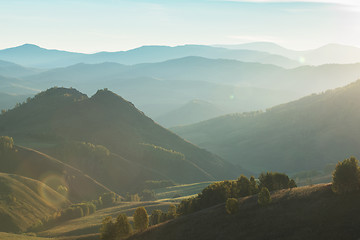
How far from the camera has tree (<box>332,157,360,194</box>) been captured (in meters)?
53.5

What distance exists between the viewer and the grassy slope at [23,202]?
5236 inches

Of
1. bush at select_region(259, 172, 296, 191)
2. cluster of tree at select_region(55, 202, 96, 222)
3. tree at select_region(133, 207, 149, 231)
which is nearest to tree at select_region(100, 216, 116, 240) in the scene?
tree at select_region(133, 207, 149, 231)

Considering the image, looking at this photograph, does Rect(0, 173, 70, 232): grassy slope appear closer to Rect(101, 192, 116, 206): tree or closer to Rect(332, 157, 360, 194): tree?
Rect(101, 192, 116, 206): tree

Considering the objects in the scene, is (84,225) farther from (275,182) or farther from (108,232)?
(275,182)

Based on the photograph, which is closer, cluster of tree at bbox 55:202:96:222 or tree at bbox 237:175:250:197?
tree at bbox 237:175:250:197

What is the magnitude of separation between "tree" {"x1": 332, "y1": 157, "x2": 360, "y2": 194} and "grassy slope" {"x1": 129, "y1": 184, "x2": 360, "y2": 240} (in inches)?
64.8

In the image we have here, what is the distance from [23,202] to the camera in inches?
5714

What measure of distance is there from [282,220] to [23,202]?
12343 cm

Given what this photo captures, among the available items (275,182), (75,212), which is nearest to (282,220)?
(275,182)

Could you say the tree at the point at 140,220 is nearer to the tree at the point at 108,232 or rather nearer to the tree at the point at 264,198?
the tree at the point at 108,232

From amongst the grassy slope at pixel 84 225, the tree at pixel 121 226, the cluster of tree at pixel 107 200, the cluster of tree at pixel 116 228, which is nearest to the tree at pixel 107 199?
the cluster of tree at pixel 107 200

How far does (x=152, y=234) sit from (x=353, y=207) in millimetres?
33124

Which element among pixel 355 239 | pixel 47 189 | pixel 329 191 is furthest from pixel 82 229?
pixel 355 239

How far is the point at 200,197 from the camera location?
83188 mm
